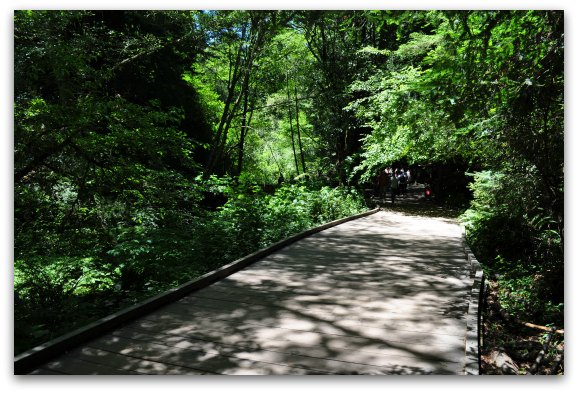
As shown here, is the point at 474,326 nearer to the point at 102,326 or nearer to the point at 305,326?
the point at 305,326

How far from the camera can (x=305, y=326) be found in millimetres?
3572

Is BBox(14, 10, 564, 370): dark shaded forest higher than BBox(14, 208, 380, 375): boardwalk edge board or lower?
higher

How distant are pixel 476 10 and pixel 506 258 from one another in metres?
5.02

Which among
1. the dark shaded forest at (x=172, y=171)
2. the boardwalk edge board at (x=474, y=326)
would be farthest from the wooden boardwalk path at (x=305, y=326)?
the dark shaded forest at (x=172, y=171)

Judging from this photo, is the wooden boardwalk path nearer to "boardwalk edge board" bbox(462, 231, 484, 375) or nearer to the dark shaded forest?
"boardwalk edge board" bbox(462, 231, 484, 375)

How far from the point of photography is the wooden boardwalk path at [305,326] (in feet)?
9.36

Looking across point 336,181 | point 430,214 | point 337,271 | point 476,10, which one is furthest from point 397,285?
point 336,181

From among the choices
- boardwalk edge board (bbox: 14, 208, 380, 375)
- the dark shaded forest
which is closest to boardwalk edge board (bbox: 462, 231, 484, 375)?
the dark shaded forest

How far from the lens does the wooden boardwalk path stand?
9.36ft

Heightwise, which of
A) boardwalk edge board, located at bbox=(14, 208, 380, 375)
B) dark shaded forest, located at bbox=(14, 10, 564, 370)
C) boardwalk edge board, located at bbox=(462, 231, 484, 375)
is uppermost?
dark shaded forest, located at bbox=(14, 10, 564, 370)

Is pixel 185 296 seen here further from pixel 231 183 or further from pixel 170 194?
pixel 231 183

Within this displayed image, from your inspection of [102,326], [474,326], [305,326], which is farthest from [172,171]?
[474,326]

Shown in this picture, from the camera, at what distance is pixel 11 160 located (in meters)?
4.13

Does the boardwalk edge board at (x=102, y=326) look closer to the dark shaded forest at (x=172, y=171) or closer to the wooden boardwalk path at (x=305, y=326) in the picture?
the wooden boardwalk path at (x=305, y=326)
